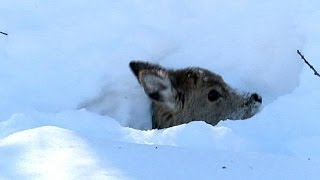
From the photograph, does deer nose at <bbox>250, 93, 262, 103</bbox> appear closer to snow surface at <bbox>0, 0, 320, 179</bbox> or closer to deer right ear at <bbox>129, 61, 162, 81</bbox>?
snow surface at <bbox>0, 0, 320, 179</bbox>

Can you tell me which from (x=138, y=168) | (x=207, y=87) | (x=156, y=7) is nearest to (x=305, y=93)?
(x=207, y=87)

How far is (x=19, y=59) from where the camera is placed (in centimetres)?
888

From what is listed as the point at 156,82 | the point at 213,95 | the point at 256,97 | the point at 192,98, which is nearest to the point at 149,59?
the point at 156,82

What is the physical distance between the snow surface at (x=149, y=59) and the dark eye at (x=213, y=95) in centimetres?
20

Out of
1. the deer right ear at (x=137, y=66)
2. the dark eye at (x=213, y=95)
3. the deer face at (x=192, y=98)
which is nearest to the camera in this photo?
the deer right ear at (x=137, y=66)

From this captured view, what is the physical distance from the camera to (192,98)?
9438 millimetres

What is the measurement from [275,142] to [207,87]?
2.50 m

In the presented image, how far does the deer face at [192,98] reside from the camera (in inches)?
364

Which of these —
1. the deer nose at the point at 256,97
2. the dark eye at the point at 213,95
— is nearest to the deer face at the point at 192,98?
the dark eye at the point at 213,95

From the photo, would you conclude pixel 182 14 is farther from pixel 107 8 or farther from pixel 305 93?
pixel 305 93

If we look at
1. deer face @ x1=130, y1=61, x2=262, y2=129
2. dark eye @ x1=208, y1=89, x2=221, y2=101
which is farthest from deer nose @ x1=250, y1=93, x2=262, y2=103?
dark eye @ x1=208, y1=89, x2=221, y2=101

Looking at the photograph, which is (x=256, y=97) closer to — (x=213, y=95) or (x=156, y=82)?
(x=213, y=95)

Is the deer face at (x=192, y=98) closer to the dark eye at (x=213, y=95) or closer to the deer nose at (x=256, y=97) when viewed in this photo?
the dark eye at (x=213, y=95)

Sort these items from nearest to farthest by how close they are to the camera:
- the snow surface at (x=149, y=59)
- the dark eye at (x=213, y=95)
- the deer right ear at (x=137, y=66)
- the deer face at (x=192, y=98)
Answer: the snow surface at (x=149, y=59) → the deer right ear at (x=137, y=66) → the deer face at (x=192, y=98) → the dark eye at (x=213, y=95)
